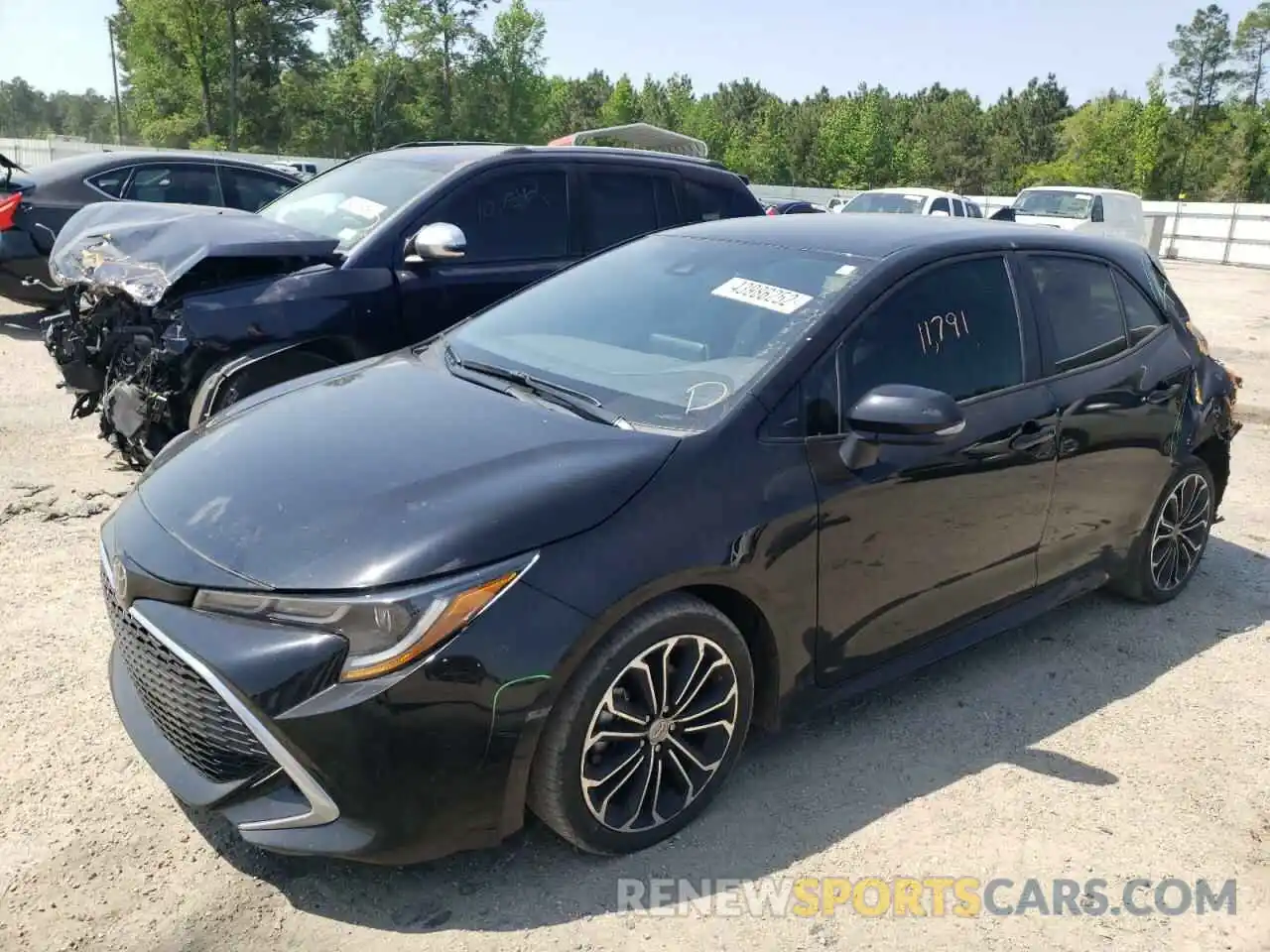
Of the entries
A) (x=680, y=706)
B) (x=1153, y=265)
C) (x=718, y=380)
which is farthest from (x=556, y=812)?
(x=1153, y=265)

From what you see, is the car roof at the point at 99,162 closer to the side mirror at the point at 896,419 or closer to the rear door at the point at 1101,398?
the rear door at the point at 1101,398

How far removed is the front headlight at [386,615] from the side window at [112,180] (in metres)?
8.37

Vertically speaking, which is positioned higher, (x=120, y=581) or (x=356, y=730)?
(x=120, y=581)

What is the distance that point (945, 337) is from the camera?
3.44 metres

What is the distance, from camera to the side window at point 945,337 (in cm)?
318

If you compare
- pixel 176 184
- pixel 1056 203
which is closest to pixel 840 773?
pixel 176 184

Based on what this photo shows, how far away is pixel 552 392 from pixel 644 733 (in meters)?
1.07

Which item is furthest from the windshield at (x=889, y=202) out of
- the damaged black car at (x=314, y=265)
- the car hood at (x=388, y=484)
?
the car hood at (x=388, y=484)

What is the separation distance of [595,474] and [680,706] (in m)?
0.67

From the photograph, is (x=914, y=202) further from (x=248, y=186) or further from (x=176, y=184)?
(x=176, y=184)

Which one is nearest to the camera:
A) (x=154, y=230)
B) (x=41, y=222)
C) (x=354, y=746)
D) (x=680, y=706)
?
(x=354, y=746)

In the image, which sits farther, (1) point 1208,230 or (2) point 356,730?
(1) point 1208,230

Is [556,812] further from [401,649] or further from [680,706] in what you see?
[401,649]

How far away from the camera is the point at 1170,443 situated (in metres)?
4.35
